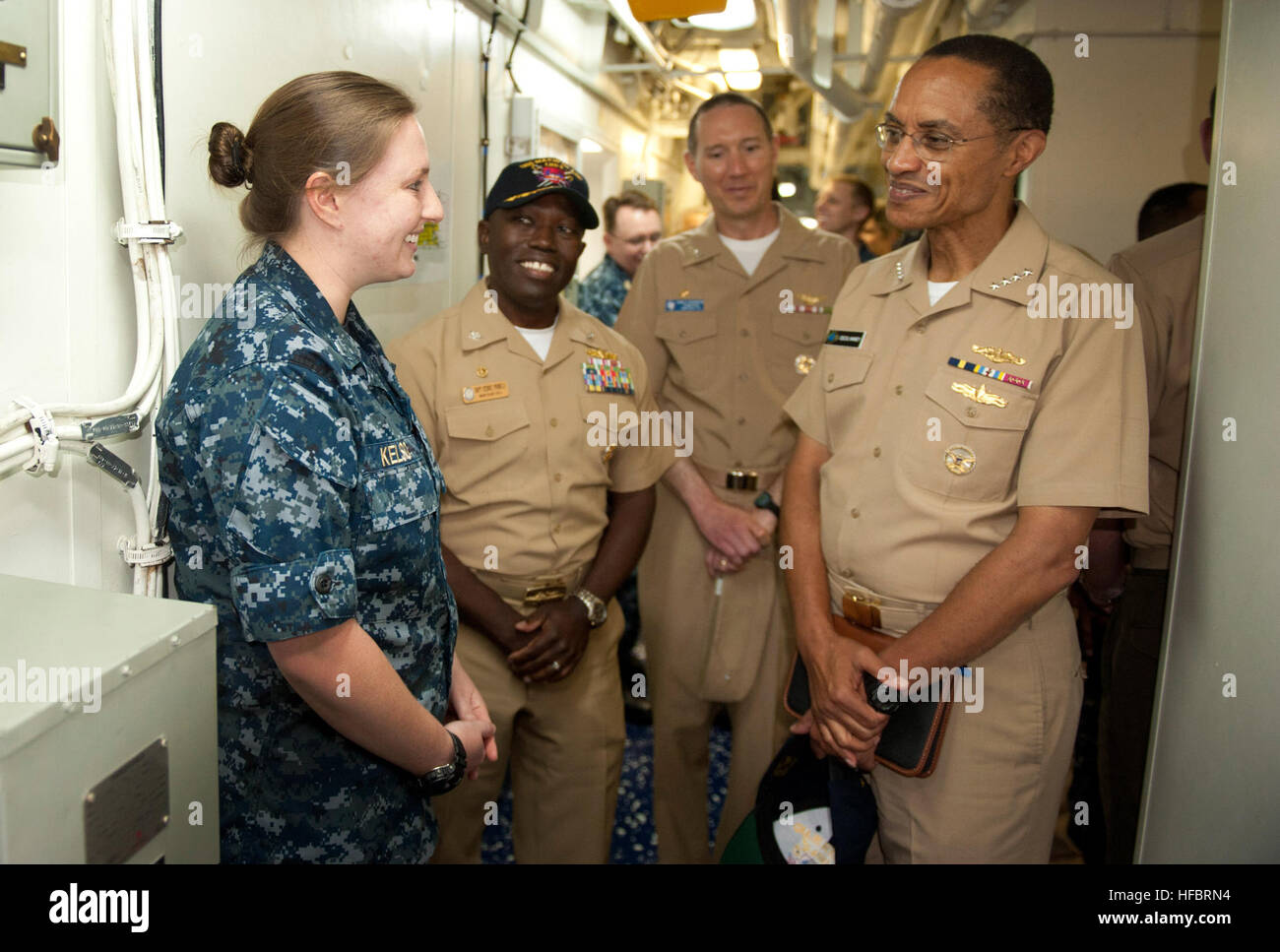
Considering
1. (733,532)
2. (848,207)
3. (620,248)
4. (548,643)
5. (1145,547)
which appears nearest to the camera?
(548,643)

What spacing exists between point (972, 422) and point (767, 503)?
891 mm

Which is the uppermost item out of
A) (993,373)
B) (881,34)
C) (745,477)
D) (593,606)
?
(881,34)

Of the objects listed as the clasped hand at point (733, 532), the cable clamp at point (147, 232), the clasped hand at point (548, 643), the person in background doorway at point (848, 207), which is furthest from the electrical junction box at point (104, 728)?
the person in background doorway at point (848, 207)

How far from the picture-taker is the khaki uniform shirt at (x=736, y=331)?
2467 millimetres

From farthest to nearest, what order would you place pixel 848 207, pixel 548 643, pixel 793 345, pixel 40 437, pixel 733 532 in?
pixel 848 207 < pixel 793 345 < pixel 733 532 < pixel 548 643 < pixel 40 437

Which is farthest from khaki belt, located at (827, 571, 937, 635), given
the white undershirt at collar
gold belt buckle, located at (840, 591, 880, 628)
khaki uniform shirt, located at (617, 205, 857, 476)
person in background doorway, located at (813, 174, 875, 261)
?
person in background doorway, located at (813, 174, 875, 261)

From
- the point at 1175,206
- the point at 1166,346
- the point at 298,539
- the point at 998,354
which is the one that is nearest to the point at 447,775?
the point at 298,539

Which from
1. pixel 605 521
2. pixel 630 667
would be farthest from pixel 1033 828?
pixel 630 667

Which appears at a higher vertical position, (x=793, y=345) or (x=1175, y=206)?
(x=1175, y=206)

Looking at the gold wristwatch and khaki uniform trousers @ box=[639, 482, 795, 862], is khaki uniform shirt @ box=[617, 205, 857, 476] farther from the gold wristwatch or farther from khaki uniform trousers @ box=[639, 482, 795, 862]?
the gold wristwatch

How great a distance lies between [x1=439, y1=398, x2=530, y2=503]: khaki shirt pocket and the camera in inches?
77.0

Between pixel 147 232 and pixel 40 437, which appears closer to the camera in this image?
pixel 40 437

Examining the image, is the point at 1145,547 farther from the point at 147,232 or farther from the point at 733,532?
the point at 147,232

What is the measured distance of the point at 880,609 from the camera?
166 cm
